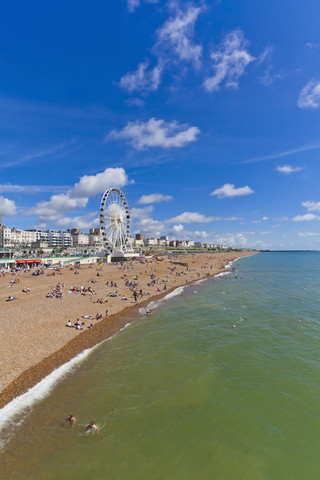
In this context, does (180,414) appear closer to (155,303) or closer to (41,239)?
(155,303)

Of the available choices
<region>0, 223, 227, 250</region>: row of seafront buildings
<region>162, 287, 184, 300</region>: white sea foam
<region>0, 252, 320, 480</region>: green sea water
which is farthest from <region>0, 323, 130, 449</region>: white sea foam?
<region>0, 223, 227, 250</region>: row of seafront buildings

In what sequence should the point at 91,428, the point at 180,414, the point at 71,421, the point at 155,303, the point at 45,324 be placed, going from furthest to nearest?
the point at 155,303 → the point at 45,324 → the point at 180,414 → the point at 71,421 → the point at 91,428

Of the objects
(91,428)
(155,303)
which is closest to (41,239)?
(155,303)

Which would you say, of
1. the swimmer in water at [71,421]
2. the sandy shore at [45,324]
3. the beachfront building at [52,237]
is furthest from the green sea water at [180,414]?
the beachfront building at [52,237]

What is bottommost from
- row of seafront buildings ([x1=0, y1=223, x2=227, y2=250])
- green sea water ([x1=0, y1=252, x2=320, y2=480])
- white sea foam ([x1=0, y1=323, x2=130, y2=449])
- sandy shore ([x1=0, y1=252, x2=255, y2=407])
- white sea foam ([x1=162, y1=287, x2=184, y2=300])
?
green sea water ([x1=0, y1=252, x2=320, y2=480])

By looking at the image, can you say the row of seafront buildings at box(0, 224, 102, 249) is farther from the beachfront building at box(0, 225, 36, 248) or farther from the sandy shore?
the sandy shore

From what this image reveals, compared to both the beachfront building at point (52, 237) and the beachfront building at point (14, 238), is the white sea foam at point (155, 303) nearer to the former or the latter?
the beachfront building at point (14, 238)

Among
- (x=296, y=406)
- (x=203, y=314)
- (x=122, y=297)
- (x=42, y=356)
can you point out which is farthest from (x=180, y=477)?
(x=122, y=297)
